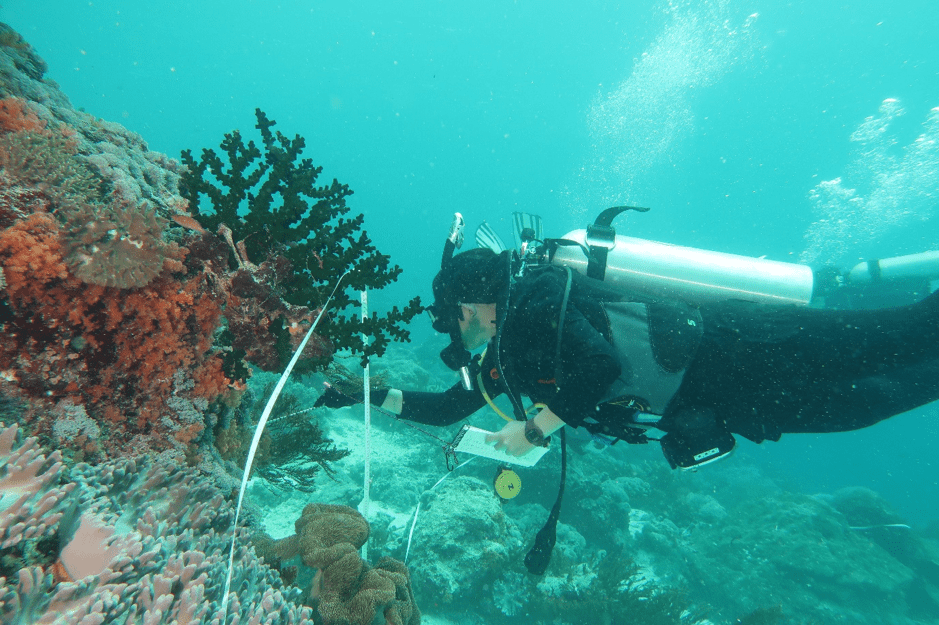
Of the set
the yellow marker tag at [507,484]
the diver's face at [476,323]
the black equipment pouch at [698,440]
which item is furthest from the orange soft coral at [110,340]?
the black equipment pouch at [698,440]

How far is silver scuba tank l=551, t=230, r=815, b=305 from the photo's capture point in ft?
14.1

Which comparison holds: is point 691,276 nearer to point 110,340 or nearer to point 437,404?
point 437,404

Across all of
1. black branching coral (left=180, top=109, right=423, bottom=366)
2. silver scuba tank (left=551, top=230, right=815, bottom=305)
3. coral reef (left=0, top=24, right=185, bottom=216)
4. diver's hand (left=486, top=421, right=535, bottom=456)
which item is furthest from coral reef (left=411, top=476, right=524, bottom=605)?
coral reef (left=0, top=24, right=185, bottom=216)

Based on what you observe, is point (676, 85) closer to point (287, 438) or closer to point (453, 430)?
point (453, 430)

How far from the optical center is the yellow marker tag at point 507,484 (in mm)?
3950

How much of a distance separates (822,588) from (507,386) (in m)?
14.6

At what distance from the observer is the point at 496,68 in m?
78.6

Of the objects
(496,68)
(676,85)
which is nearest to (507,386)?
(676,85)

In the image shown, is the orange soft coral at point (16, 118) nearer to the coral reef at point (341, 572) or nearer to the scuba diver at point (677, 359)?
the scuba diver at point (677, 359)

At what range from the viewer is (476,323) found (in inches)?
152

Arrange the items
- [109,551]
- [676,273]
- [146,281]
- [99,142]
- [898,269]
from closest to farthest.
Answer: [109,551], [146,281], [99,142], [676,273], [898,269]

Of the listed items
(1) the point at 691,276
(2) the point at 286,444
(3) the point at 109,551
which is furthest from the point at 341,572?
(1) the point at 691,276

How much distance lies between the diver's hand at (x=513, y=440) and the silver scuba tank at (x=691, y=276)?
1.87 m

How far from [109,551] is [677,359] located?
366 centimetres
